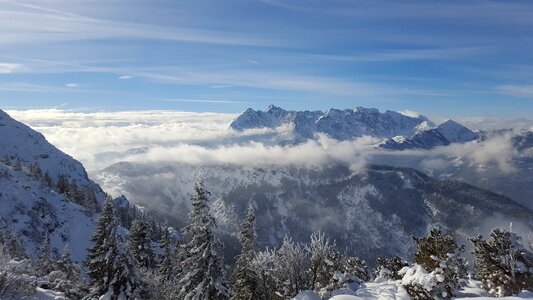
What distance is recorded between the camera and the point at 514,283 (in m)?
32.3

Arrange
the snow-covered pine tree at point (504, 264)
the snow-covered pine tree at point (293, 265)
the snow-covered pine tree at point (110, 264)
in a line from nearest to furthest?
the snow-covered pine tree at point (504, 264)
the snow-covered pine tree at point (110, 264)
the snow-covered pine tree at point (293, 265)

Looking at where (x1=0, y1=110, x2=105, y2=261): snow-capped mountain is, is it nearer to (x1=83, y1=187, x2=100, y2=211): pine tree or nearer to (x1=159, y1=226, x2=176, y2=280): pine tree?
(x1=83, y1=187, x2=100, y2=211): pine tree

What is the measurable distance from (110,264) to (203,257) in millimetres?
7911

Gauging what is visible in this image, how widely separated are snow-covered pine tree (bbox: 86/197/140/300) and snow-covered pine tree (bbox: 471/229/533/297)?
2920cm

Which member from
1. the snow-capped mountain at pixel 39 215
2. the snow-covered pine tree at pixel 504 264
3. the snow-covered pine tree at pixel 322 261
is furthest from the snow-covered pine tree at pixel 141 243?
the snow-capped mountain at pixel 39 215

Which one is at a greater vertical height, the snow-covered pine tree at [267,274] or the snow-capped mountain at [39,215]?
the snow-covered pine tree at [267,274]

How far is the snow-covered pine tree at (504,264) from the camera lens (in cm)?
3266

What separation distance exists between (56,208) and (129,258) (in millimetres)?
113060

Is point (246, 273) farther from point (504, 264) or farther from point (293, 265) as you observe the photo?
point (504, 264)

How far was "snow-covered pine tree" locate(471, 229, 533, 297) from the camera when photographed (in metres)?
32.7

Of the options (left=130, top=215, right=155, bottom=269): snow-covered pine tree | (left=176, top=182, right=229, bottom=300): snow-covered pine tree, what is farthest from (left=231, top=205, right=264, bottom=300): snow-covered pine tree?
(left=130, top=215, right=155, bottom=269): snow-covered pine tree

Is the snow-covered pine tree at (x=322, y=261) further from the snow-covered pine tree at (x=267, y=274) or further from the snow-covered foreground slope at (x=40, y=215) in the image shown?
the snow-covered foreground slope at (x=40, y=215)

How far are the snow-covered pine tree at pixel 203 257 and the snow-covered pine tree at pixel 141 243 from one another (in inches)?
957

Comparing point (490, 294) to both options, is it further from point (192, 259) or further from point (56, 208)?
point (56, 208)
